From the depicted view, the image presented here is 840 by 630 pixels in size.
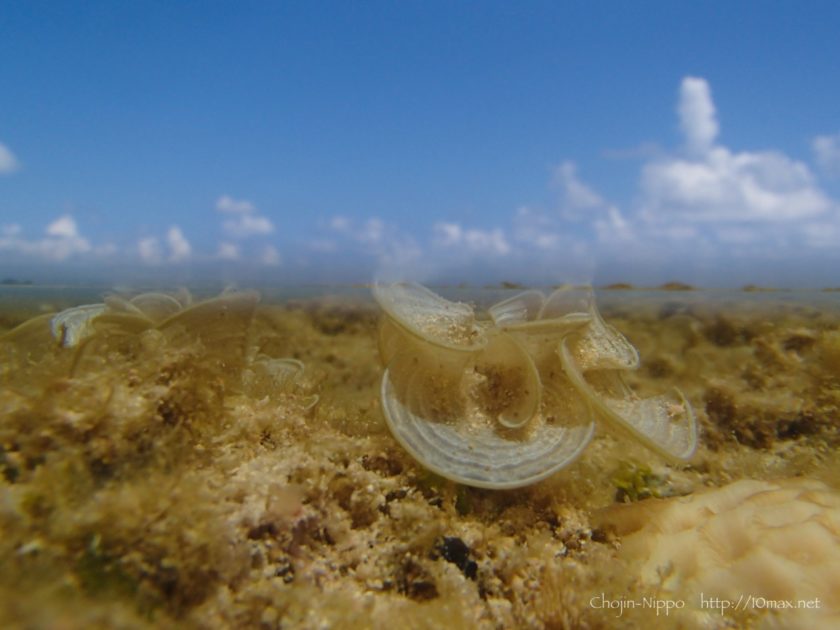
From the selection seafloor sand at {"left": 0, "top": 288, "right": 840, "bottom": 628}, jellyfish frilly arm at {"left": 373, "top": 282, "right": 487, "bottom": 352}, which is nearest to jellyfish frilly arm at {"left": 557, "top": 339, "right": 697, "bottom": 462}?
seafloor sand at {"left": 0, "top": 288, "right": 840, "bottom": 628}

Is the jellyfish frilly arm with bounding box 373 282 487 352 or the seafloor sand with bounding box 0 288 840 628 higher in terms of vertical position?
the jellyfish frilly arm with bounding box 373 282 487 352

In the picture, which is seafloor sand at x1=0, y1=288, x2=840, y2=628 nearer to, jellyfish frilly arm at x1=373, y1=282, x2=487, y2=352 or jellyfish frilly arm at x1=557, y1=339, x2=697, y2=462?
jellyfish frilly arm at x1=557, y1=339, x2=697, y2=462

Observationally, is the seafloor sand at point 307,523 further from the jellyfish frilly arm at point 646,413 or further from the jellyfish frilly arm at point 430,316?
the jellyfish frilly arm at point 430,316

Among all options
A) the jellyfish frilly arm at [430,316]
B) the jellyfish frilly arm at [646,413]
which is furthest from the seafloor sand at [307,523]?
the jellyfish frilly arm at [430,316]

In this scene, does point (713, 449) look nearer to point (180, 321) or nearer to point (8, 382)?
point (180, 321)

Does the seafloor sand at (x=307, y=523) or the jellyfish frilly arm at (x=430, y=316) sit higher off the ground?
the jellyfish frilly arm at (x=430, y=316)

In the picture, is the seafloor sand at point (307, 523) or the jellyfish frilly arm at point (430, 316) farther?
the jellyfish frilly arm at point (430, 316)
